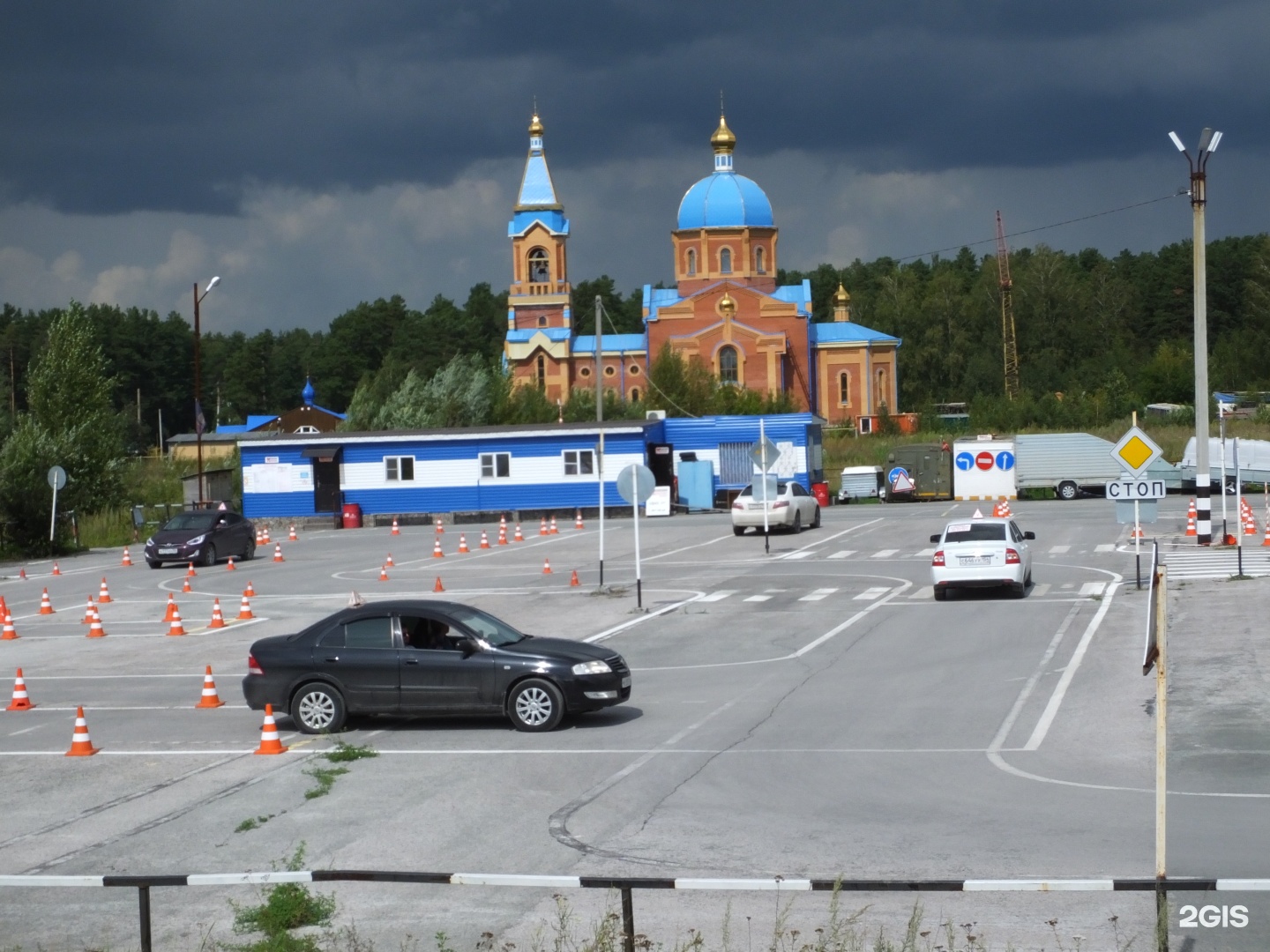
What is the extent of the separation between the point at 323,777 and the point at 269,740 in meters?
1.76

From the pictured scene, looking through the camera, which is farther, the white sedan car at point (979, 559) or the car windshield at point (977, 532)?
the car windshield at point (977, 532)

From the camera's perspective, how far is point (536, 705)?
15594 mm

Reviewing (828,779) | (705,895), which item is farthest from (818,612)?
(705,895)

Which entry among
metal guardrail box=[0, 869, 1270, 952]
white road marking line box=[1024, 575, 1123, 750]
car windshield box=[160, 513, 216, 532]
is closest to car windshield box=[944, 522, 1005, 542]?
white road marking line box=[1024, 575, 1123, 750]

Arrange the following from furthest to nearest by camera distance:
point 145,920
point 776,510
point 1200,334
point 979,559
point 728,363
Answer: point 728,363
point 776,510
point 1200,334
point 979,559
point 145,920

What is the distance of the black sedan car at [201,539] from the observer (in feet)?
129

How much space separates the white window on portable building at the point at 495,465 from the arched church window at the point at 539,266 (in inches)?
1982

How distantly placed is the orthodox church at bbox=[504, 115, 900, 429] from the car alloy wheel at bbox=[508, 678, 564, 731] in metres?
81.7

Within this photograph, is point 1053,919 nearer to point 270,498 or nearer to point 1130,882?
point 1130,882

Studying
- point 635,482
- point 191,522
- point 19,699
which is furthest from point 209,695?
point 191,522

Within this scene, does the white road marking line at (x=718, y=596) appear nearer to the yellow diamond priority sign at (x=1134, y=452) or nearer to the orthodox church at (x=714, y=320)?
the yellow diamond priority sign at (x=1134, y=452)

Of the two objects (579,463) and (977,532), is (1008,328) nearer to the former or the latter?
(579,463)

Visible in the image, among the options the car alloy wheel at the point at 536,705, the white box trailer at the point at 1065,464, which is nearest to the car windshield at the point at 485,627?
the car alloy wheel at the point at 536,705

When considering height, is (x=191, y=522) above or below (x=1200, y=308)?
below
